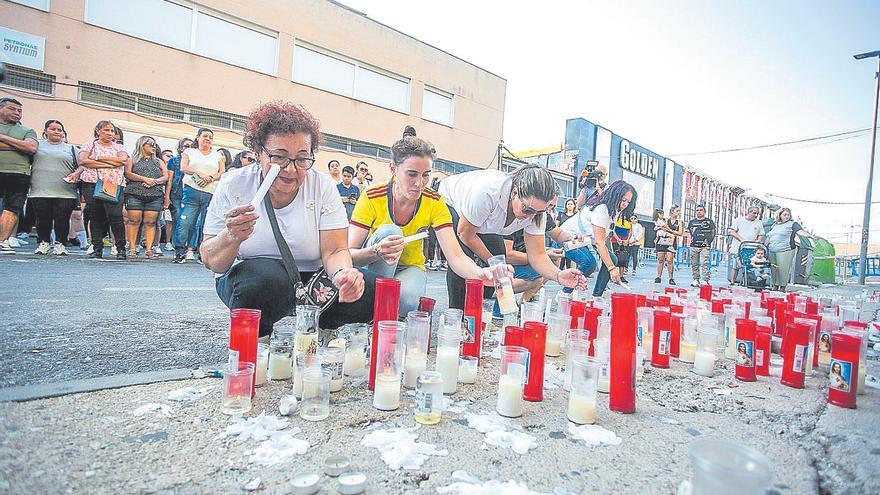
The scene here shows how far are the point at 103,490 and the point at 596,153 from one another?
22657 mm

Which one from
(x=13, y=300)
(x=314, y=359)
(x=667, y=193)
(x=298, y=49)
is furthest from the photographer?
(x=667, y=193)

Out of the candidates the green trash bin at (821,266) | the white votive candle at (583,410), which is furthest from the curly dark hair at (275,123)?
the green trash bin at (821,266)

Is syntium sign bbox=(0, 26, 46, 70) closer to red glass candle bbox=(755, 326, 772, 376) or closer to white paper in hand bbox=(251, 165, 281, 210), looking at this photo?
white paper in hand bbox=(251, 165, 281, 210)

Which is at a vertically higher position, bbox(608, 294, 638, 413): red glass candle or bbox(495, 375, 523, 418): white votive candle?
bbox(608, 294, 638, 413): red glass candle

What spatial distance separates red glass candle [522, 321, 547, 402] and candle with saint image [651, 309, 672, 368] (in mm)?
1159

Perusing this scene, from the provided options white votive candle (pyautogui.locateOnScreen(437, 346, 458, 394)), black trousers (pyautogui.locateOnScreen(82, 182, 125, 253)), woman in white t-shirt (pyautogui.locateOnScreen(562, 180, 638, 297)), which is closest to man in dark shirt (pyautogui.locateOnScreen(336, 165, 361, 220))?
black trousers (pyautogui.locateOnScreen(82, 182, 125, 253))

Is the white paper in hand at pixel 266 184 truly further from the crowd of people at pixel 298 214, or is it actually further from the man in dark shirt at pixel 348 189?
the man in dark shirt at pixel 348 189

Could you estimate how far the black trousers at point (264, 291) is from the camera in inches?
93.3

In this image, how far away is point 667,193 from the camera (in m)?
27.3

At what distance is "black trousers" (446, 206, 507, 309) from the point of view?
12.3 ft

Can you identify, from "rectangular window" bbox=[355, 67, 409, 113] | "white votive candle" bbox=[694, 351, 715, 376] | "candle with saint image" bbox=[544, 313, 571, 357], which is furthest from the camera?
"rectangular window" bbox=[355, 67, 409, 113]

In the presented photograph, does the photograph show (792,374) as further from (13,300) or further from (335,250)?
(13,300)

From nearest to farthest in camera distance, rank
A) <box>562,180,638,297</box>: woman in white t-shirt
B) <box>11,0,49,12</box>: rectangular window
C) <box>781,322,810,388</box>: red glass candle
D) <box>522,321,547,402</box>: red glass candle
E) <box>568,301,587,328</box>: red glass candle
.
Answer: <box>522,321,547,402</box>: red glass candle → <box>781,322,810,388</box>: red glass candle → <box>568,301,587,328</box>: red glass candle → <box>562,180,638,297</box>: woman in white t-shirt → <box>11,0,49,12</box>: rectangular window

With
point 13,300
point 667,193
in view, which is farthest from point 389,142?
point 667,193
